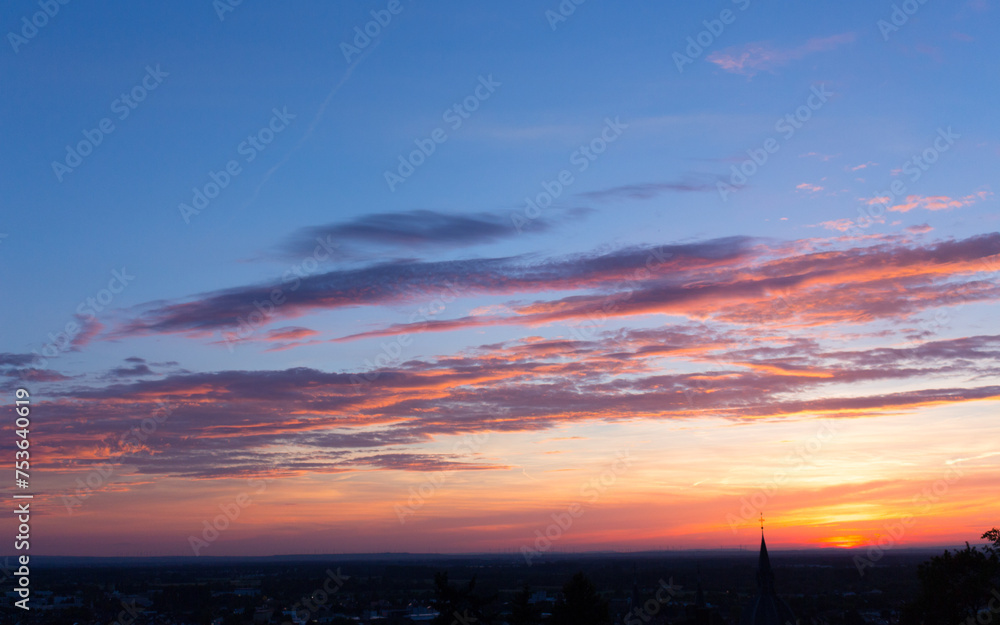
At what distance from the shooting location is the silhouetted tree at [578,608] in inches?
1891

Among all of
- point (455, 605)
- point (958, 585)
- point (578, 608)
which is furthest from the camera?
point (958, 585)

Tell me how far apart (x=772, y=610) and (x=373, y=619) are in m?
109

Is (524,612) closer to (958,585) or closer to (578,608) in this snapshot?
(578,608)

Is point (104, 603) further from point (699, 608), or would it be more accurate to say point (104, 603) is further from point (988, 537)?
point (988, 537)

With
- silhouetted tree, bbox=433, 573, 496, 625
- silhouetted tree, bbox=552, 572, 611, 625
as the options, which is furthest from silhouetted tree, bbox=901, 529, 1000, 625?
silhouetted tree, bbox=433, 573, 496, 625

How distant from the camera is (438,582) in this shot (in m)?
49.6

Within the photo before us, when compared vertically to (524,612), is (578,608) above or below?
above

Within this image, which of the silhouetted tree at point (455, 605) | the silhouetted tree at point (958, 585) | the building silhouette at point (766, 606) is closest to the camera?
the silhouetted tree at point (455, 605)

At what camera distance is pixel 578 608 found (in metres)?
48.1

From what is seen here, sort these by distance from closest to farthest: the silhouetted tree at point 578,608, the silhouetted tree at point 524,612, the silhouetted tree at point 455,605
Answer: the silhouetted tree at point 578,608
the silhouetted tree at point 455,605
the silhouetted tree at point 524,612

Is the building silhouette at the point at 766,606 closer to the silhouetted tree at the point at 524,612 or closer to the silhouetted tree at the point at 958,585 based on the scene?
the silhouetted tree at the point at 958,585

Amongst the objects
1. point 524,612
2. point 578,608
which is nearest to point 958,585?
point 578,608

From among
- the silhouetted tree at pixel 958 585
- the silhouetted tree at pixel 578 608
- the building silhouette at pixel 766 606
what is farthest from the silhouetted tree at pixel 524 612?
the building silhouette at pixel 766 606

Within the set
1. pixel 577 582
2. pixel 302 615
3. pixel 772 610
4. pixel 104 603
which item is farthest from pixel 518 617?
pixel 104 603
